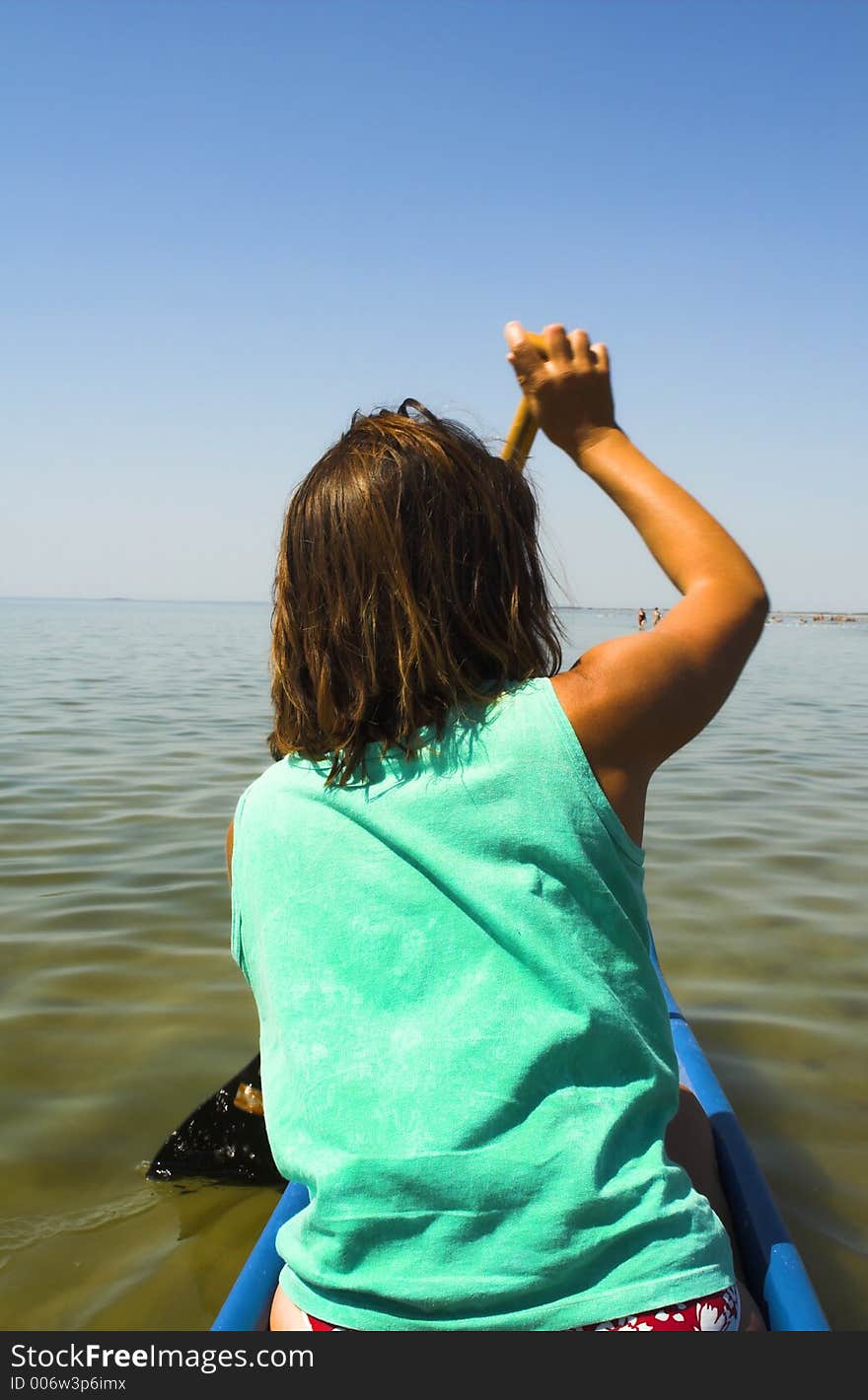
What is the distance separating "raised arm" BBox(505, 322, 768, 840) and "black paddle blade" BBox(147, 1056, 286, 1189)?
1.89 meters

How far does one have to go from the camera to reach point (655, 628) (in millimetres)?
1471

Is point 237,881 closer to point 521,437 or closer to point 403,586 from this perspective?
point 403,586

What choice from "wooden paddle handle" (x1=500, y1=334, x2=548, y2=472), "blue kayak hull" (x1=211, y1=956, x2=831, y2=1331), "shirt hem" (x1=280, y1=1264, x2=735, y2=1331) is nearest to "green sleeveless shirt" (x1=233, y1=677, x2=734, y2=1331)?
"shirt hem" (x1=280, y1=1264, x2=735, y2=1331)

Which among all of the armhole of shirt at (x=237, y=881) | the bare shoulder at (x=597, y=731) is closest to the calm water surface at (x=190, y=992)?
the armhole of shirt at (x=237, y=881)

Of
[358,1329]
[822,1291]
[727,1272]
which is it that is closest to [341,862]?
[358,1329]

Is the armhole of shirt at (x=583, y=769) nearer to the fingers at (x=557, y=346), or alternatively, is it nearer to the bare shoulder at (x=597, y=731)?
the bare shoulder at (x=597, y=731)

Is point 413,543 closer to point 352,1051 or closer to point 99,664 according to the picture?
point 352,1051

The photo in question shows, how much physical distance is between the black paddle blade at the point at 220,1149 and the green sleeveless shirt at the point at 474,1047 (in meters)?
1.46

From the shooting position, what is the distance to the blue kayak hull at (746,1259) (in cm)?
168

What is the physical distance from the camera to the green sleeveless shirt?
4.36 feet

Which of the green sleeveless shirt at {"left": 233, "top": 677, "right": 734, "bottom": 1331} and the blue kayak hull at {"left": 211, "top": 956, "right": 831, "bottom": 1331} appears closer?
the green sleeveless shirt at {"left": 233, "top": 677, "right": 734, "bottom": 1331}

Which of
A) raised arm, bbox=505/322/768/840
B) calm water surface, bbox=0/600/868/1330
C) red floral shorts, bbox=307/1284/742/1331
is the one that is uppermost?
raised arm, bbox=505/322/768/840

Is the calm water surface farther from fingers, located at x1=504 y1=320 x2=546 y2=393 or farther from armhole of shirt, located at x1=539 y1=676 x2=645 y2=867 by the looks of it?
armhole of shirt, located at x1=539 y1=676 x2=645 y2=867

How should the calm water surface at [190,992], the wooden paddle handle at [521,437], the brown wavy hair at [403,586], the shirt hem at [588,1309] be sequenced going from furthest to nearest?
the calm water surface at [190,992]
the wooden paddle handle at [521,437]
the brown wavy hair at [403,586]
the shirt hem at [588,1309]
